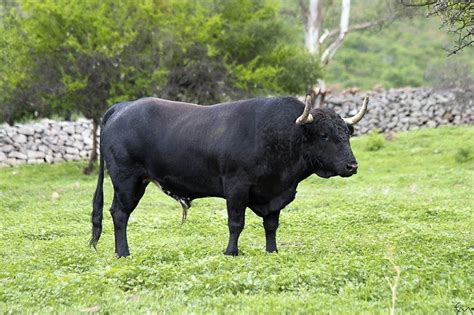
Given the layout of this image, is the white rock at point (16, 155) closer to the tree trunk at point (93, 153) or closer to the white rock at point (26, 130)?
the white rock at point (26, 130)

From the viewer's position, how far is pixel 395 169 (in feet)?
84.0

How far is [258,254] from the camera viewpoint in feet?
34.1

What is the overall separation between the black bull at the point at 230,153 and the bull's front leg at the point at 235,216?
13mm

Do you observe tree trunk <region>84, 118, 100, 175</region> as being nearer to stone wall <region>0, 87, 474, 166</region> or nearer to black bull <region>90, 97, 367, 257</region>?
stone wall <region>0, 87, 474, 166</region>

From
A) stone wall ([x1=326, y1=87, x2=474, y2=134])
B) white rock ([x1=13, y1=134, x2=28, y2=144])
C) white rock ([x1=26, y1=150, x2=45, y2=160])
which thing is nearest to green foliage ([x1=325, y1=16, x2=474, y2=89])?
stone wall ([x1=326, y1=87, x2=474, y2=134])

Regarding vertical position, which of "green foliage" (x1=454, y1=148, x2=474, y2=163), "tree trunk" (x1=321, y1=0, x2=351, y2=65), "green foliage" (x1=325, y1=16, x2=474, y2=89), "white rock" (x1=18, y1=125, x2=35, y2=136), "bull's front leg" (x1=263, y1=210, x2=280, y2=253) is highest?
"bull's front leg" (x1=263, y1=210, x2=280, y2=253)

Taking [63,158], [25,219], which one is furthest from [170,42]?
[25,219]

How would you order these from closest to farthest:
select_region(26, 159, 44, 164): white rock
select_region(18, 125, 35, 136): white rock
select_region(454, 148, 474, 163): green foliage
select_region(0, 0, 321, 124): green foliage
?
select_region(454, 148, 474, 163): green foliage, select_region(0, 0, 321, 124): green foliage, select_region(26, 159, 44, 164): white rock, select_region(18, 125, 35, 136): white rock

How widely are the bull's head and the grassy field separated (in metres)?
1.12

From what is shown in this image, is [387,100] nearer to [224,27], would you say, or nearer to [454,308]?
[224,27]

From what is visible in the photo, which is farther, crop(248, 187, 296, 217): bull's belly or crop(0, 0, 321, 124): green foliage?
crop(0, 0, 321, 124): green foliage

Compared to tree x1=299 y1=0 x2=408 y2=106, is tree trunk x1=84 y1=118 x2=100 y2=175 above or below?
below

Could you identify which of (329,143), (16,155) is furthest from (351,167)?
(16,155)

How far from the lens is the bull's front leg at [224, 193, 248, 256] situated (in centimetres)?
1055
